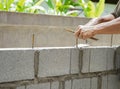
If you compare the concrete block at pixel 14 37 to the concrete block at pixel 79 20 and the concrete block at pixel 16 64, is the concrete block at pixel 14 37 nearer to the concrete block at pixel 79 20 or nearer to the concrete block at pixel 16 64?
the concrete block at pixel 16 64

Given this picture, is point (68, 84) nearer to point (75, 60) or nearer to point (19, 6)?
point (75, 60)

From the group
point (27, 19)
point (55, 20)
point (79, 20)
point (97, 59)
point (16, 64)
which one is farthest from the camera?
point (79, 20)

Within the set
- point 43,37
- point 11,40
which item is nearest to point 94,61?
point 43,37

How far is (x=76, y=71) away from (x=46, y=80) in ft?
0.84

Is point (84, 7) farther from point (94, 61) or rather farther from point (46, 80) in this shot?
point (46, 80)

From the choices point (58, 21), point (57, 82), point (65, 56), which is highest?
point (58, 21)

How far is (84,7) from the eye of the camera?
10.4ft

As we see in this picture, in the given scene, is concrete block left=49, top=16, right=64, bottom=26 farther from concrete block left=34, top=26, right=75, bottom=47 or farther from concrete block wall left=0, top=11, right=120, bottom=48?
concrete block left=34, top=26, right=75, bottom=47

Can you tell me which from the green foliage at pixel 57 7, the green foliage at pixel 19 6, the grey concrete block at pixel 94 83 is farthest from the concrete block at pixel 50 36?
the green foliage at pixel 57 7

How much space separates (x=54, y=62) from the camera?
166 cm

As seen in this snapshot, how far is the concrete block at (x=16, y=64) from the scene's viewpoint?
145 centimetres

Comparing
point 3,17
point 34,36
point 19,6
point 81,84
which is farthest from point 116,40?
point 19,6

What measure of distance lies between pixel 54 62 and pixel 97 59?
39 cm

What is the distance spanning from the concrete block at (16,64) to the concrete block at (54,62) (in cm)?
7
